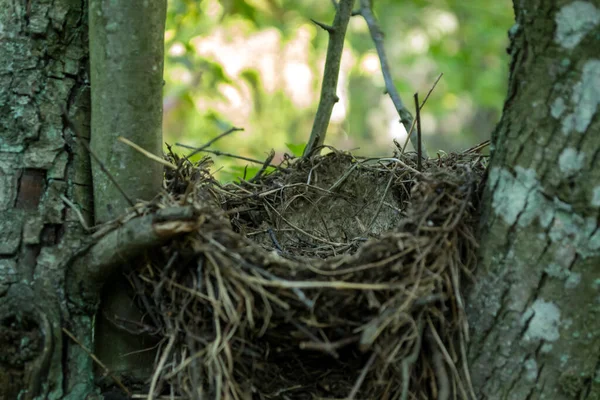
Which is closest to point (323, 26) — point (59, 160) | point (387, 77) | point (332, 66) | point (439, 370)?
point (332, 66)

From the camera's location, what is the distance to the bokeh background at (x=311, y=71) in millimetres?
4953

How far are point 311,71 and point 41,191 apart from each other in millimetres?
8099

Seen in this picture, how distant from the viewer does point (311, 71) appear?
920 cm

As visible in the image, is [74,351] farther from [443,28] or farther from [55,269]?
[443,28]

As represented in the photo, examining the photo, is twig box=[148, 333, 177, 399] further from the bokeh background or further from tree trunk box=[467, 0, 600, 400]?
the bokeh background

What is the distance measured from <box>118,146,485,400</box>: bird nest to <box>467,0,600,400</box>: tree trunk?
0.08 metres

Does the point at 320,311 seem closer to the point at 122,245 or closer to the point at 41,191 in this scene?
the point at 122,245

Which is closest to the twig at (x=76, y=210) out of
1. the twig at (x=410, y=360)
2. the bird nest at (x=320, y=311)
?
the bird nest at (x=320, y=311)

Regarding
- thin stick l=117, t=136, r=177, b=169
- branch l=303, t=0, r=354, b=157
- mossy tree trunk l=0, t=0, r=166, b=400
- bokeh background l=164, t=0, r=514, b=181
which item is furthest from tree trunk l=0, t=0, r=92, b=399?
bokeh background l=164, t=0, r=514, b=181

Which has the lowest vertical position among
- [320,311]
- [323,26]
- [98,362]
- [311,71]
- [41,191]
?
[98,362]

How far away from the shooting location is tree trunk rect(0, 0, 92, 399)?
1.31 m

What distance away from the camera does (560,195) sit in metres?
1.24

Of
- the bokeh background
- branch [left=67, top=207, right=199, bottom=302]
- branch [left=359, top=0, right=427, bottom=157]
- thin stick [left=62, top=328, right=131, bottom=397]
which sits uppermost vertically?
the bokeh background

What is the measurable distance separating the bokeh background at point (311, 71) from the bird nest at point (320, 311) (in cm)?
196
